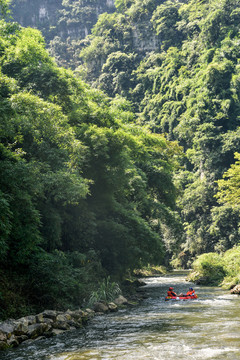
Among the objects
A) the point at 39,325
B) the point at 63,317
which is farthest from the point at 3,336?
the point at 63,317

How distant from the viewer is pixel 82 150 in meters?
17.4

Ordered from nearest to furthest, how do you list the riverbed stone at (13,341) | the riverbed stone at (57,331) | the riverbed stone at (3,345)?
the riverbed stone at (3,345) → the riverbed stone at (13,341) → the riverbed stone at (57,331)

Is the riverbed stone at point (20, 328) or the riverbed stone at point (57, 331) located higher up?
the riverbed stone at point (20, 328)

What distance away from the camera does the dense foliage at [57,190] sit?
12.5m

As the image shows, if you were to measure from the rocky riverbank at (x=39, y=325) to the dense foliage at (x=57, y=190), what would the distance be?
2.59ft

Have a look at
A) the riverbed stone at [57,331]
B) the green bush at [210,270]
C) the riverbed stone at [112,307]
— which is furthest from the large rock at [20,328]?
the green bush at [210,270]

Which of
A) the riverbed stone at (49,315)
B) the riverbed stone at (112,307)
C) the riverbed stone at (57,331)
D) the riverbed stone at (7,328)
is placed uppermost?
the riverbed stone at (7,328)

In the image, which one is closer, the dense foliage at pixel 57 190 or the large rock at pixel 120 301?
the dense foliage at pixel 57 190

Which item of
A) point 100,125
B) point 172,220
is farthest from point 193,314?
point 172,220

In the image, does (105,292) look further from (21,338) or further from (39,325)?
(21,338)

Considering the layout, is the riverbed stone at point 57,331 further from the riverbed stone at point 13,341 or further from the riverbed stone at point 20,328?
the riverbed stone at point 13,341

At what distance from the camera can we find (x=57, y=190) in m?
15.6

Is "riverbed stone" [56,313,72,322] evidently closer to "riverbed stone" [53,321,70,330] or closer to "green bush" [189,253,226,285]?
"riverbed stone" [53,321,70,330]

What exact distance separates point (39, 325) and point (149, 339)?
324 cm
